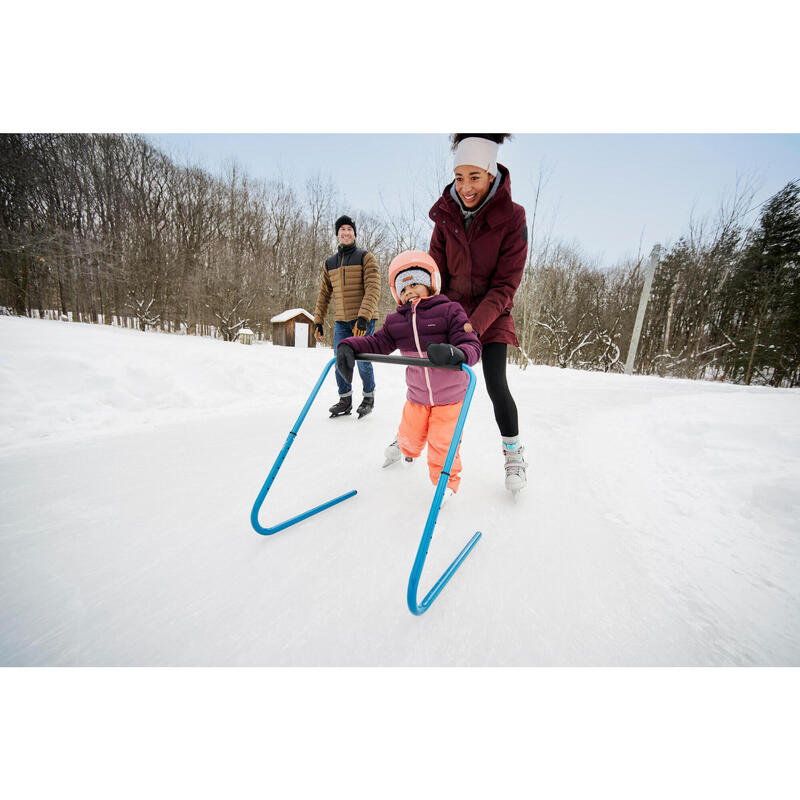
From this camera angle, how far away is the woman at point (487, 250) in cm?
152

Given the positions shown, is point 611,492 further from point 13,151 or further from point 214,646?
point 13,151

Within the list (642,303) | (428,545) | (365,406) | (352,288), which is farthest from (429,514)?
(642,303)

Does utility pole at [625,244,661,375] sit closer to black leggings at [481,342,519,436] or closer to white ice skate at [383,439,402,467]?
black leggings at [481,342,519,436]

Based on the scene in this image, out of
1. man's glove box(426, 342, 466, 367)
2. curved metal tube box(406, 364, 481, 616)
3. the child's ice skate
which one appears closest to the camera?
curved metal tube box(406, 364, 481, 616)

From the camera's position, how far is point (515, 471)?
170 cm

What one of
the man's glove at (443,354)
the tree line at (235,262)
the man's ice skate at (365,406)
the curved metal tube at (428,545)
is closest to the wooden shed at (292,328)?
the tree line at (235,262)

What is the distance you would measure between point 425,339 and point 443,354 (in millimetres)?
399

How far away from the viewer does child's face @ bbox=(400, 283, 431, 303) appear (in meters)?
1.58

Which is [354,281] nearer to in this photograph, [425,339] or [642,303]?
[425,339]

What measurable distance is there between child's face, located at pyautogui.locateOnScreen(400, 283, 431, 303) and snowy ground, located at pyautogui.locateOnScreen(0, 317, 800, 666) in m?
0.99

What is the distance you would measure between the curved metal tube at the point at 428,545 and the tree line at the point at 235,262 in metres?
7.91

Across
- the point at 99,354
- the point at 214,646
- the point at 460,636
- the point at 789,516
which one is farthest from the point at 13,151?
the point at 789,516

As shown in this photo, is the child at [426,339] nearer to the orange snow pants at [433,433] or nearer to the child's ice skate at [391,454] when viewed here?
the orange snow pants at [433,433]

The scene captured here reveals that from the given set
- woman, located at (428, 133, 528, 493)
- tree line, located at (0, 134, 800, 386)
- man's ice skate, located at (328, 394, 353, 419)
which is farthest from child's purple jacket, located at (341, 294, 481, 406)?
tree line, located at (0, 134, 800, 386)
